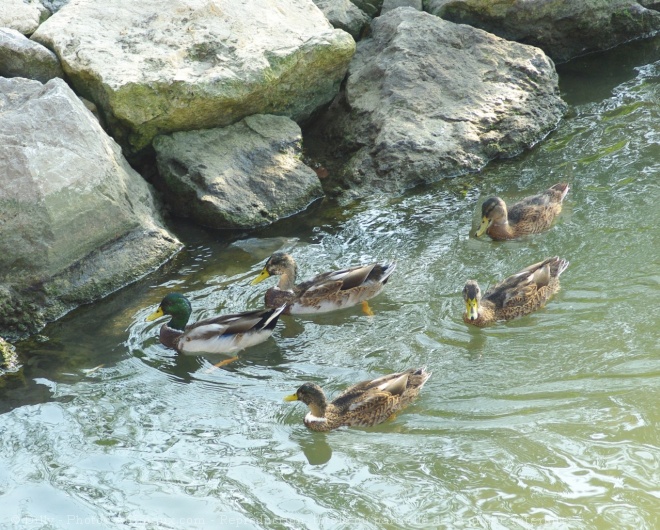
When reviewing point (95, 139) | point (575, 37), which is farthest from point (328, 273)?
point (575, 37)

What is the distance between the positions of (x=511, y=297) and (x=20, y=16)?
655cm

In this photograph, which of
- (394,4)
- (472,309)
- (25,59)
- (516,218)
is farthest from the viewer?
(394,4)

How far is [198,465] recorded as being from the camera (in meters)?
6.03

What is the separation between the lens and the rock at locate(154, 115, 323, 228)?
380 inches

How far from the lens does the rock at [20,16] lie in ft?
33.0

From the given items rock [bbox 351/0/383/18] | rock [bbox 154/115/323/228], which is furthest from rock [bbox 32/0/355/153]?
rock [bbox 351/0/383/18]

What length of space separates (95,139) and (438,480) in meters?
5.15

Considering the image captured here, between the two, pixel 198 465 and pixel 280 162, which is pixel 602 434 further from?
pixel 280 162

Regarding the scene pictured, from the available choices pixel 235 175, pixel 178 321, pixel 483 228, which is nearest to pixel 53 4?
pixel 235 175

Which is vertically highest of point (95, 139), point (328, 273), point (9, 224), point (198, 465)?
point (95, 139)

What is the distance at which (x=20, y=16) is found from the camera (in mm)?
10172

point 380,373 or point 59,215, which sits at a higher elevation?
point 59,215

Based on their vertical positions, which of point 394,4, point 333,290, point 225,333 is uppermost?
point 394,4

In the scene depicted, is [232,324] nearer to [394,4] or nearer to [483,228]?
[483,228]
